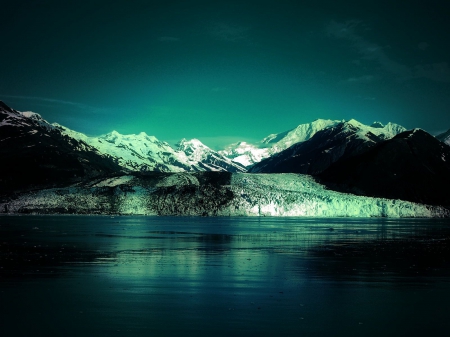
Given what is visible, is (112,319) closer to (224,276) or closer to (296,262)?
(224,276)

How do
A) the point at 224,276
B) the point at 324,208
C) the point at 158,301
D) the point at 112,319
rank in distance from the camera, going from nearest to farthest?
the point at 112,319 → the point at 158,301 → the point at 224,276 → the point at 324,208

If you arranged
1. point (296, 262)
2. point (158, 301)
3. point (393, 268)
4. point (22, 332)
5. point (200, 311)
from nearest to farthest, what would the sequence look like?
point (22, 332), point (200, 311), point (158, 301), point (393, 268), point (296, 262)

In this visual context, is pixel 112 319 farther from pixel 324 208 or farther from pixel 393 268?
pixel 324 208

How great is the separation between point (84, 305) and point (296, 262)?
20673mm

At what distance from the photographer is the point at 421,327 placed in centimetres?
1930

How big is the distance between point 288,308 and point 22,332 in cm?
1039

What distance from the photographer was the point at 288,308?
73.0 feet

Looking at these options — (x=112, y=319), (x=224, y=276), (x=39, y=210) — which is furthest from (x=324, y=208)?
(x=112, y=319)

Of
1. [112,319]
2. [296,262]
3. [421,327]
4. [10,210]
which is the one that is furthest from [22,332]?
[10,210]

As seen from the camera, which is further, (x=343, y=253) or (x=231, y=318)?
(x=343, y=253)

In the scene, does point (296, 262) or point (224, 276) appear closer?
point (224, 276)

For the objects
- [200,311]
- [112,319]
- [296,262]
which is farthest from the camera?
[296,262]

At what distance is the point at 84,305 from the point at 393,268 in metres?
21.8

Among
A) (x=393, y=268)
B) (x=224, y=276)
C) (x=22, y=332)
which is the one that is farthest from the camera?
(x=393, y=268)
